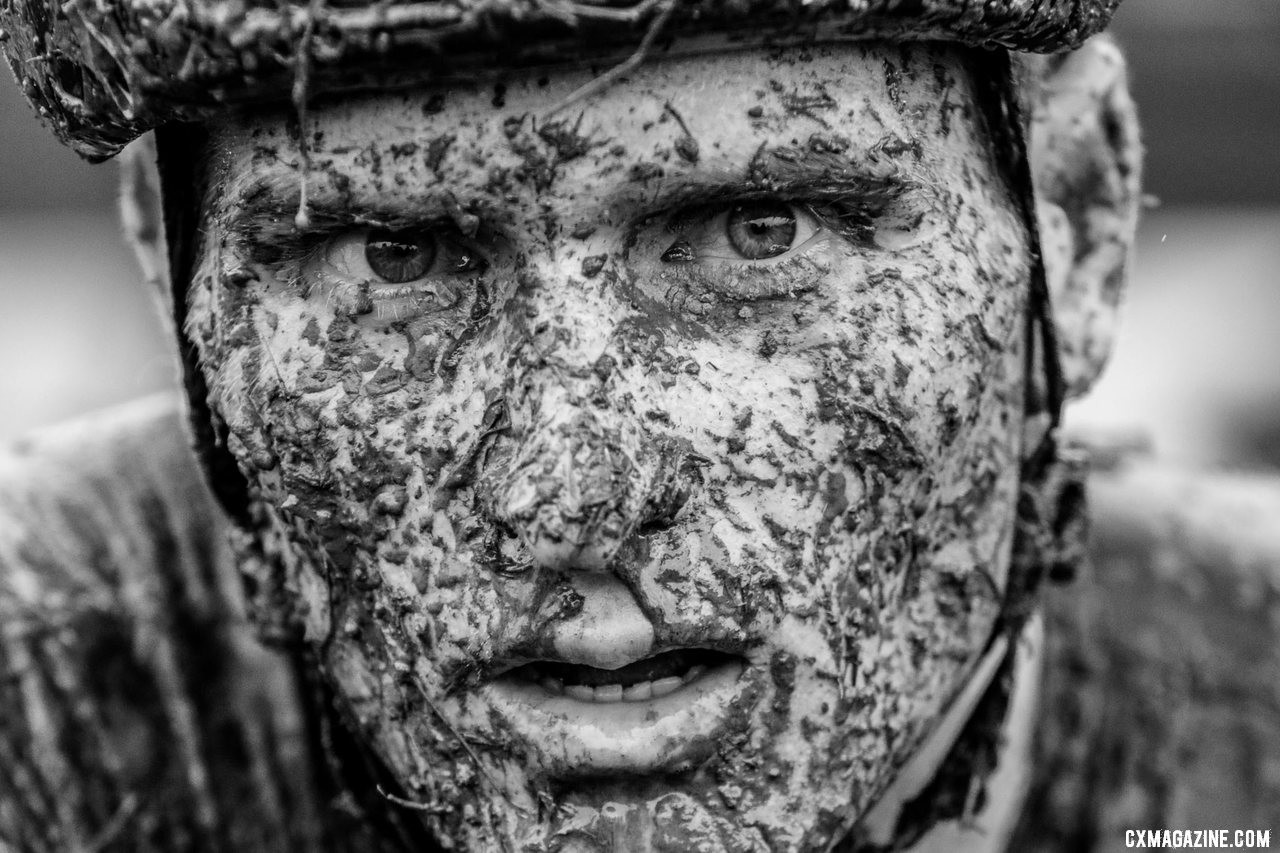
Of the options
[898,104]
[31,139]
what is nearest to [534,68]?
[898,104]

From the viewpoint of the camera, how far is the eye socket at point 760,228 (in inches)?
58.9

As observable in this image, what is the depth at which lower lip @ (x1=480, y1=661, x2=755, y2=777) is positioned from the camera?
4.62 ft

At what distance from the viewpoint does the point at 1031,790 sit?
219 cm

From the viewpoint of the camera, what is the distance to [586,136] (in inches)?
55.1

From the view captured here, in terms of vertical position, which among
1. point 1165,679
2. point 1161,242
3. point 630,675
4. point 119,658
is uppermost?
point 1161,242

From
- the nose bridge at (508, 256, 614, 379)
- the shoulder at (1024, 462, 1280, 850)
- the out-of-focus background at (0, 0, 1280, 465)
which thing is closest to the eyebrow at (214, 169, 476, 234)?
the nose bridge at (508, 256, 614, 379)

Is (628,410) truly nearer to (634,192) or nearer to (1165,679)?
(634,192)

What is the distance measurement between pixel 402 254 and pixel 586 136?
0.80 feet

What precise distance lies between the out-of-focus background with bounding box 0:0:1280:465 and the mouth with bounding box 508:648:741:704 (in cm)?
595

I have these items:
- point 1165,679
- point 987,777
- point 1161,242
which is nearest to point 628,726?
point 987,777

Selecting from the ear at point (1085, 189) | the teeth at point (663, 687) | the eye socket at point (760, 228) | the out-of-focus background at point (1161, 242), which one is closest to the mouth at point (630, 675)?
the teeth at point (663, 687)

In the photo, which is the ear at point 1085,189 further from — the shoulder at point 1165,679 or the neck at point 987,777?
the shoulder at point 1165,679

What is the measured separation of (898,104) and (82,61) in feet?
2.72

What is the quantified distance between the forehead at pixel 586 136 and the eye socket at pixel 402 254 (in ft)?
0.16
